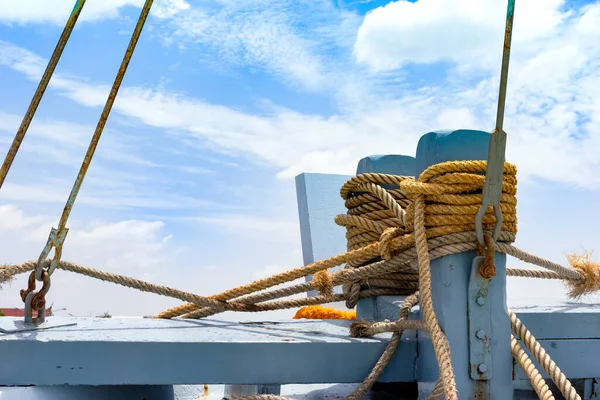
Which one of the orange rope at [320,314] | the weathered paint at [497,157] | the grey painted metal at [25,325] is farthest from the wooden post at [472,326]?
the orange rope at [320,314]

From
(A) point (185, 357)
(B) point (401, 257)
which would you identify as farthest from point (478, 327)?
(A) point (185, 357)

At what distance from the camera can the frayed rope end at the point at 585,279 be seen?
265cm

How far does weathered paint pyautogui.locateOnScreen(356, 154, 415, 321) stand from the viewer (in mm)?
2436

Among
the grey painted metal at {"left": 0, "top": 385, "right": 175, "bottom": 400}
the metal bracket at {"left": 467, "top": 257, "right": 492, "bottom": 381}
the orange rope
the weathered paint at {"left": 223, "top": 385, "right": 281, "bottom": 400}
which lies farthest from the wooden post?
the orange rope

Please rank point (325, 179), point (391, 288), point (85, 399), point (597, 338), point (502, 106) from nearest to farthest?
point (502, 106)
point (85, 399)
point (597, 338)
point (391, 288)
point (325, 179)

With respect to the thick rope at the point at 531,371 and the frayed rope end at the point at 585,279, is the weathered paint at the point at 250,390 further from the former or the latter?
the frayed rope end at the point at 585,279

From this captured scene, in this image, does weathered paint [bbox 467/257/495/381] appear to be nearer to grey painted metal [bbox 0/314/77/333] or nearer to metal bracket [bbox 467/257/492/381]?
metal bracket [bbox 467/257/492/381]

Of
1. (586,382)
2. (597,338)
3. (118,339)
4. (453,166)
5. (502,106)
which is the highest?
(502,106)

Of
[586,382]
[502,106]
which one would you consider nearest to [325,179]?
[586,382]

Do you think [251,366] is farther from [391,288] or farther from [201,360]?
[391,288]

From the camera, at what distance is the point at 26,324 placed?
6.76ft

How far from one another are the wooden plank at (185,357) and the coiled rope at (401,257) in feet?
0.27

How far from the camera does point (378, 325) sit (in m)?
2.00

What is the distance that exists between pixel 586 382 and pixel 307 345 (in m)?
0.95
